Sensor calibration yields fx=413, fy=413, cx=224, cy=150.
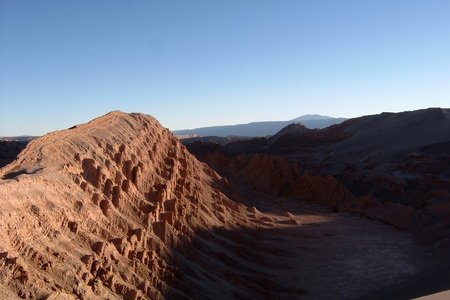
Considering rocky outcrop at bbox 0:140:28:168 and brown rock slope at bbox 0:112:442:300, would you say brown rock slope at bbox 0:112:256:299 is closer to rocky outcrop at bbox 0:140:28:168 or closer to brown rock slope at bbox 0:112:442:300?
brown rock slope at bbox 0:112:442:300

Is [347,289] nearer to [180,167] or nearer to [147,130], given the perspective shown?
[180,167]

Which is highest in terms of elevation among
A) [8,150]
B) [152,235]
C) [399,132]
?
[8,150]

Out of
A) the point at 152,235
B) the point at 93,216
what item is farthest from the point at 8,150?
the point at 93,216

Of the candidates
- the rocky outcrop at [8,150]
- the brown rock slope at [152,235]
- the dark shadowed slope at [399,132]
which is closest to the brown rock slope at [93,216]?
the brown rock slope at [152,235]

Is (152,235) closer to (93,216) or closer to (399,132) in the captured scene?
(93,216)

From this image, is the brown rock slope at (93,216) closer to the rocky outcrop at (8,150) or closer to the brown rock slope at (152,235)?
the brown rock slope at (152,235)

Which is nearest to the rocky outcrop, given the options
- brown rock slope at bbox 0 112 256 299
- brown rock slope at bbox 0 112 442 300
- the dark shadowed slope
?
brown rock slope at bbox 0 112 442 300

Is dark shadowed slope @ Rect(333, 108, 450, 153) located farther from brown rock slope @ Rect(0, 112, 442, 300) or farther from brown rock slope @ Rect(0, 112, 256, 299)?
brown rock slope @ Rect(0, 112, 256, 299)

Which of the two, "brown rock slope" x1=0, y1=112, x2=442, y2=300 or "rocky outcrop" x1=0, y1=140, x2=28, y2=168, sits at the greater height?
"rocky outcrop" x1=0, y1=140, x2=28, y2=168

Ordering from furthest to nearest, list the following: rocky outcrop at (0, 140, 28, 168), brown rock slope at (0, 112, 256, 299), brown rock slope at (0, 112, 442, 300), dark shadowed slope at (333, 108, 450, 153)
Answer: dark shadowed slope at (333, 108, 450, 153) → rocky outcrop at (0, 140, 28, 168) → brown rock slope at (0, 112, 442, 300) → brown rock slope at (0, 112, 256, 299)

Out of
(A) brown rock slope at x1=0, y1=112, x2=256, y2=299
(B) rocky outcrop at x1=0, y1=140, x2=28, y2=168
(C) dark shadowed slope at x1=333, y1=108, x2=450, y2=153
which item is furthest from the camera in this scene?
(C) dark shadowed slope at x1=333, y1=108, x2=450, y2=153

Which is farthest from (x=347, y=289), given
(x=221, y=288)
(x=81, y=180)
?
(x=81, y=180)

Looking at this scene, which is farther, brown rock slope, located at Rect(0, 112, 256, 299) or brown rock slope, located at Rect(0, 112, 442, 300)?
brown rock slope, located at Rect(0, 112, 442, 300)

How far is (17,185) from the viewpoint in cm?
843
